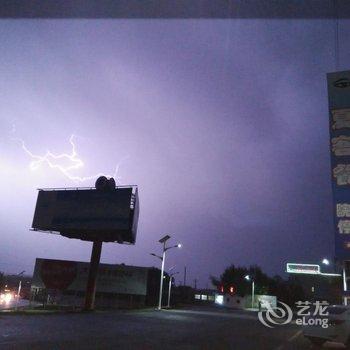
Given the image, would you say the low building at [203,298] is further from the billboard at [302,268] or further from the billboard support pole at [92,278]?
the billboard support pole at [92,278]

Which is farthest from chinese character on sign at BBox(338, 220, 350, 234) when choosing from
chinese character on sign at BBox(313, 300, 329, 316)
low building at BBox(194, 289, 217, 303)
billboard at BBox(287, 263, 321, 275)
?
low building at BBox(194, 289, 217, 303)

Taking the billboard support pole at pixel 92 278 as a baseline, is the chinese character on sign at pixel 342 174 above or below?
above

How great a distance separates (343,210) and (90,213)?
22739 millimetres

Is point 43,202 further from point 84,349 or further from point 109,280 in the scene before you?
point 84,349

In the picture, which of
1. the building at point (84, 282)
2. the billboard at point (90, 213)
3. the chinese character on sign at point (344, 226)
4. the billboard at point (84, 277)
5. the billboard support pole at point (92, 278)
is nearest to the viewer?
the chinese character on sign at point (344, 226)

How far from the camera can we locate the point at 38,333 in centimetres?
1591

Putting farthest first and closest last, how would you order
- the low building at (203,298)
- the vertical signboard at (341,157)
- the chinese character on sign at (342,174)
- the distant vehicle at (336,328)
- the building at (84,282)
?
the low building at (203,298), the building at (84,282), the chinese character on sign at (342,174), the vertical signboard at (341,157), the distant vehicle at (336,328)

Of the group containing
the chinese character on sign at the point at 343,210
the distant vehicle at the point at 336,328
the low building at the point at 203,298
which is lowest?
the distant vehicle at the point at 336,328

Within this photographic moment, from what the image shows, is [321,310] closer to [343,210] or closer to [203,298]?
[343,210]

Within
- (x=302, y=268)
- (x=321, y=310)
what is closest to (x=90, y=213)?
(x=321, y=310)

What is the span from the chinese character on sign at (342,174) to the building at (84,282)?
3981 cm

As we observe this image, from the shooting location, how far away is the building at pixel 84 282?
6138 cm

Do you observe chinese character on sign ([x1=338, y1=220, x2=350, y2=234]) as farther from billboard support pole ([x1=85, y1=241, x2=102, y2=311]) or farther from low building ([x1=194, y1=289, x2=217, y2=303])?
low building ([x1=194, y1=289, x2=217, y2=303])

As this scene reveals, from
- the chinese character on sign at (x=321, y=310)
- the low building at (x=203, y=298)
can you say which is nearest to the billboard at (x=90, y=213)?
the chinese character on sign at (x=321, y=310)
